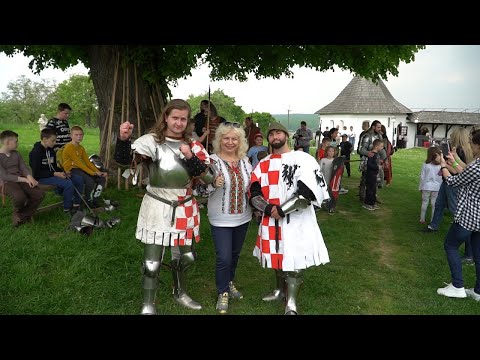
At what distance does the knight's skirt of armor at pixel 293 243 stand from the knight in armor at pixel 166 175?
0.64m

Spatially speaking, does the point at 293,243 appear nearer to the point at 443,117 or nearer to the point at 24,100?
the point at 443,117

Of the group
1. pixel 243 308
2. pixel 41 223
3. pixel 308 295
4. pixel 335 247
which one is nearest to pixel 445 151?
pixel 335 247

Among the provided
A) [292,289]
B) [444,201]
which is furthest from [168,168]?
[444,201]

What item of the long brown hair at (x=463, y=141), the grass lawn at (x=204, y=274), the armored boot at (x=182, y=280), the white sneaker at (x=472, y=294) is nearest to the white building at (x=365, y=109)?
the grass lawn at (x=204, y=274)

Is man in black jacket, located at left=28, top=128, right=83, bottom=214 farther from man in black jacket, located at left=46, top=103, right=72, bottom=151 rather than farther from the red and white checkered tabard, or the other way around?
the red and white checkered tabard

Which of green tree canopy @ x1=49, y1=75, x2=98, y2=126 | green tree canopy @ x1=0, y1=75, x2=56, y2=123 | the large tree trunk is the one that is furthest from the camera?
green tree canopy @ x1=49, y1=75, x2=98, y2=126

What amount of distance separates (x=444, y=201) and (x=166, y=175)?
456cm

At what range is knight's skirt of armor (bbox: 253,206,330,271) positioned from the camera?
118 inches

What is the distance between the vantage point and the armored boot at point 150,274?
2.99 metres

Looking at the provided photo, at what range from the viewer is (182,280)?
338 centimetres

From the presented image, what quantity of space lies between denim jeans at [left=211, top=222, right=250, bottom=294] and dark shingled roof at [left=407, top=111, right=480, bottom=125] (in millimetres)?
37098

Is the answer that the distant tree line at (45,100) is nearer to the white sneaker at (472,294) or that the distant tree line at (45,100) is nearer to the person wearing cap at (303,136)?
the person wearing cap at (303,136)

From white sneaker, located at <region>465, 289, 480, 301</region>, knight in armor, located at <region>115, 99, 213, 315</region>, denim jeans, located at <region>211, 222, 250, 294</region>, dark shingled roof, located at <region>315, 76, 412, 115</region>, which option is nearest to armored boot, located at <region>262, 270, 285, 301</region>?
denim jeans, located at <region>211, 222, 250, 294</region>

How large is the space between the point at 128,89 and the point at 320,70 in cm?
386
